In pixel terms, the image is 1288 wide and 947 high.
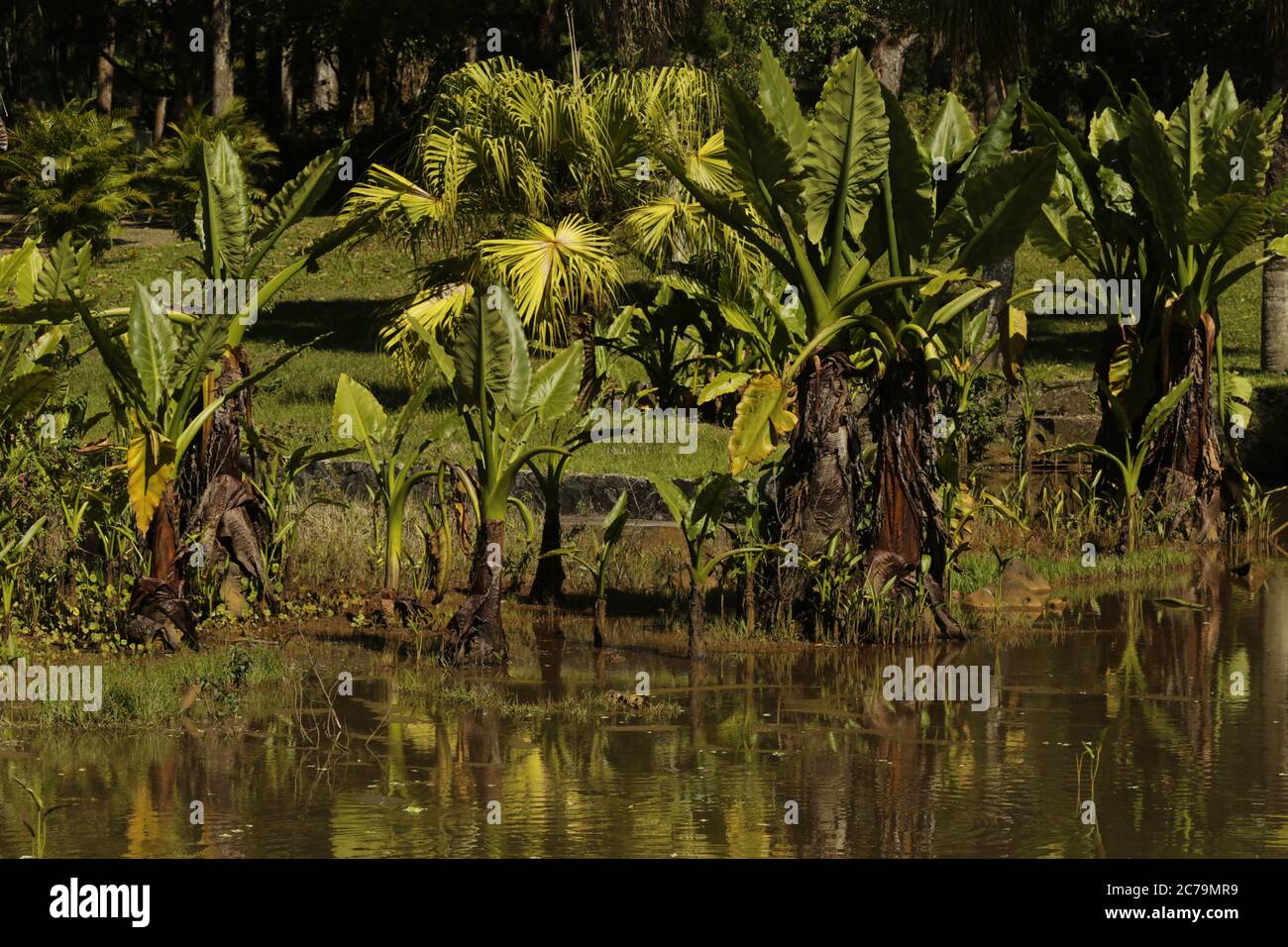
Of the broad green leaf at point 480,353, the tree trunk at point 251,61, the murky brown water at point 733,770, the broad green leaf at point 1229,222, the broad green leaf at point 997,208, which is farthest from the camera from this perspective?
the tree trunk at point 251,61

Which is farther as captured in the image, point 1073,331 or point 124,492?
point 1073,331

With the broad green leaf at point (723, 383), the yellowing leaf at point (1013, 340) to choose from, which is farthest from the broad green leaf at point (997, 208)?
the yellowing leaf at point (1013, 340)

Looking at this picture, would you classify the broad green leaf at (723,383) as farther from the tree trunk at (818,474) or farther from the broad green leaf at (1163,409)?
the broad green leaf at (1163,409)

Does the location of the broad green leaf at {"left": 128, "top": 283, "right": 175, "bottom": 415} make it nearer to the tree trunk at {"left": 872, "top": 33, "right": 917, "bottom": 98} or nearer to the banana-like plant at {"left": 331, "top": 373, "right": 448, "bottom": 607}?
the banana-like plant at {"left": 331, "top": 373, "right": 448, "bottom": 607}

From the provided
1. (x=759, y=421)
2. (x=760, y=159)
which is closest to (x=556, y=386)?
(x=759, y=421)

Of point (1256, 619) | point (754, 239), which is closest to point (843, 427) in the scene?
point (754, 239)

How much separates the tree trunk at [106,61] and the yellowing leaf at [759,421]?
32161 millimetres

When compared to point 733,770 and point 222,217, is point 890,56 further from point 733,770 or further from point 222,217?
point 733,770

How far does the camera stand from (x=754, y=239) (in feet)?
31.2

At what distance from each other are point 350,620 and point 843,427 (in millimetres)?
2932

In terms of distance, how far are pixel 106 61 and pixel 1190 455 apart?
116 ft

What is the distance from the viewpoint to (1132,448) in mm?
13070

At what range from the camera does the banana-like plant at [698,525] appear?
9.34 meters
